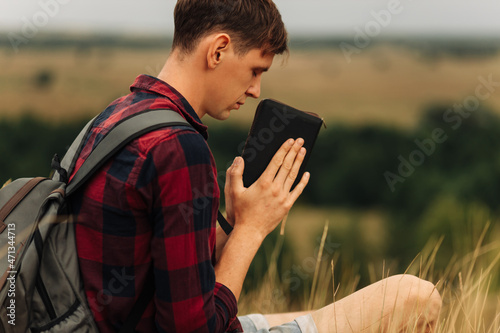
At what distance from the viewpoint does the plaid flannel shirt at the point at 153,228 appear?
1.61 metres

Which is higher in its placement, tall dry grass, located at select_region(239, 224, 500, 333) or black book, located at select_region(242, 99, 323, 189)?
black book, located at select_region(242, 99, 323, 189)

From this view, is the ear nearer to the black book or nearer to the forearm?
the black book

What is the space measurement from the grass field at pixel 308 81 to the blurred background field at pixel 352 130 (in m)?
0.16

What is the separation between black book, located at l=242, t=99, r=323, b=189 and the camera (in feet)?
6.75

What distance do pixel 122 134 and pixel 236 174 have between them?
52cm

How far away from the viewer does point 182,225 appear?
5.31 ft

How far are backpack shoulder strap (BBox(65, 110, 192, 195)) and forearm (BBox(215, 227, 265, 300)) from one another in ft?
1.71

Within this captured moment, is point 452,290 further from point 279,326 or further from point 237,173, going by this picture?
point 237,173

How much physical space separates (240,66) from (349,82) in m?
59.9

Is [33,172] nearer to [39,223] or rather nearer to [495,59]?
[39,223]

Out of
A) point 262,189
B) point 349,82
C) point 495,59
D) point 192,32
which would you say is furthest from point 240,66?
point 495,59

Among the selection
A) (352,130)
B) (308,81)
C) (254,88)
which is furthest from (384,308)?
(308,81)

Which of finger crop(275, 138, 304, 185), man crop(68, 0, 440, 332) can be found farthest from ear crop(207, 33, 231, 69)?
finger crop(275, 138, 304, 185)

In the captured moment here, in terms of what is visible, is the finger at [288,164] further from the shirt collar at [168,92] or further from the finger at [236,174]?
the shirt collar at [168,92]
